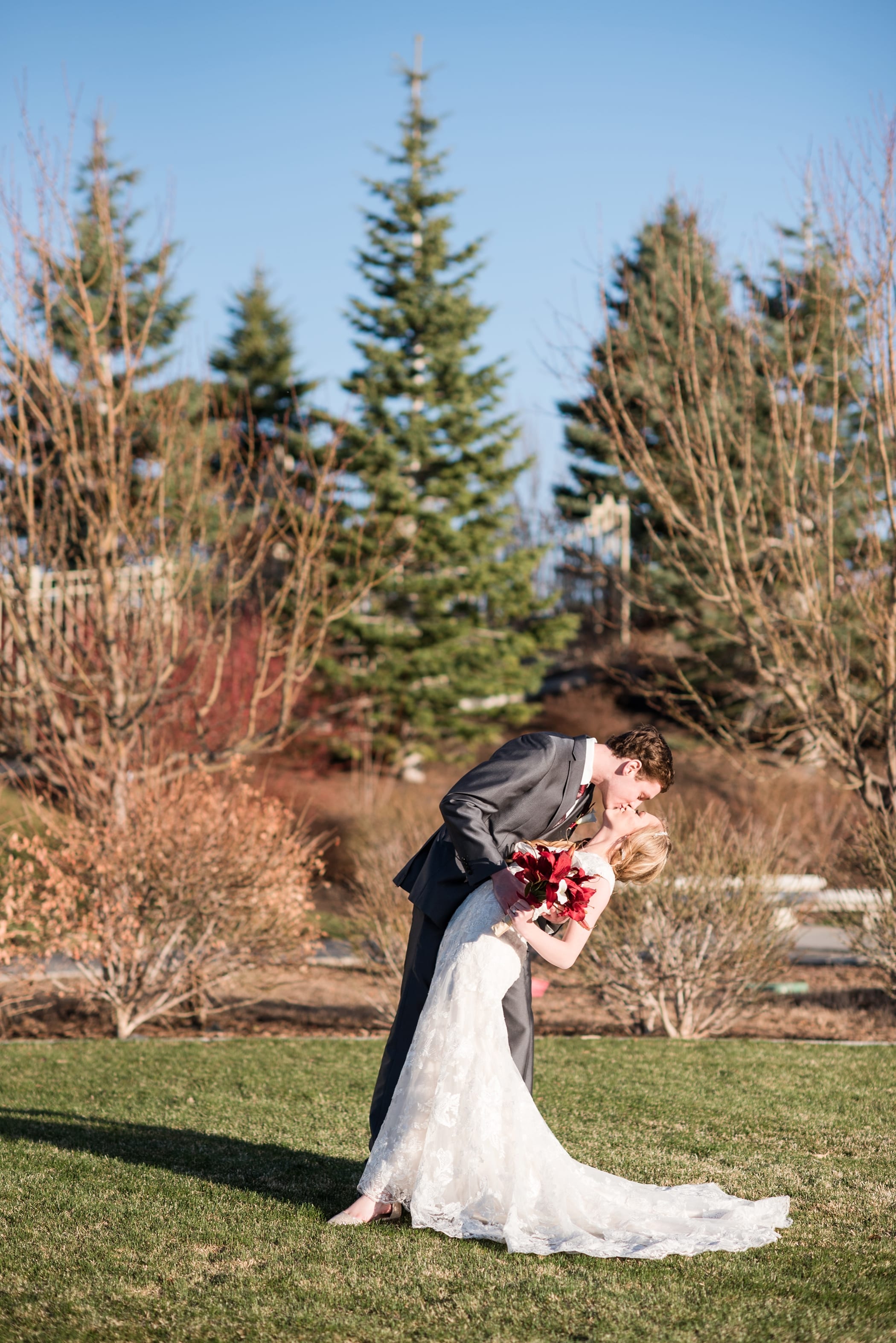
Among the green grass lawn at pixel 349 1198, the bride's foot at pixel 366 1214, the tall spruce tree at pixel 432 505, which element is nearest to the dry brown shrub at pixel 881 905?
the green grass lawn at pixel 349 1198

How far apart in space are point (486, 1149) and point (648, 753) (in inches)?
52.6

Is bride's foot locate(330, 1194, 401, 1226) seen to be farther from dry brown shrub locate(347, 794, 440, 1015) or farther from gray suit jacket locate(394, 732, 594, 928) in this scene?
dry brown shrub locate(347, 794, 440, 1015)

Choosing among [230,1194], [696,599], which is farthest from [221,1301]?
[696,599]

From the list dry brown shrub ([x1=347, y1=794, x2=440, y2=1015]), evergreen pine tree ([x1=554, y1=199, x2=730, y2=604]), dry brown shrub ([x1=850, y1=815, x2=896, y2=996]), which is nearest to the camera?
dry brown shrub ([x1=850, y1=815, x2=896, y2=996])

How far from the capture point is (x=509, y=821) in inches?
150

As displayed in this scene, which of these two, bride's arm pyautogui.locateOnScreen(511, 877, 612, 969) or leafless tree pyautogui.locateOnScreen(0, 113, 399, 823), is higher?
leafless tree pyautogui.locateOnScreen(0, 113, 399, 823)

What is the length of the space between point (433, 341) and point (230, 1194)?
20877mm

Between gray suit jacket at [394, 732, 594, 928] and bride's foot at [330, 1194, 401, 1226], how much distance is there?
3.15 ft

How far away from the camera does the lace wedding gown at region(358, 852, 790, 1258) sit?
3664 millimetres

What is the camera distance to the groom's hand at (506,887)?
364 centimetres

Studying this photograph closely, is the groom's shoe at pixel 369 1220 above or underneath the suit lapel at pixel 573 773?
underneath

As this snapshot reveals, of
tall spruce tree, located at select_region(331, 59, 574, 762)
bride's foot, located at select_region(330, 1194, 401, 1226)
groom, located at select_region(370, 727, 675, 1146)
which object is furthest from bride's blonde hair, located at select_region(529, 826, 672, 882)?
tall spruce tree, located at select_region(331, 59, 574, 762)

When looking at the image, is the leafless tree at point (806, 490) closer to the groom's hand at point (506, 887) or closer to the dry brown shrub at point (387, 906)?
the dry brown shrub at point (387, 906)

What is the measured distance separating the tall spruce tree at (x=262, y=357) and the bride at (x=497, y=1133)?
24653 millimetres
